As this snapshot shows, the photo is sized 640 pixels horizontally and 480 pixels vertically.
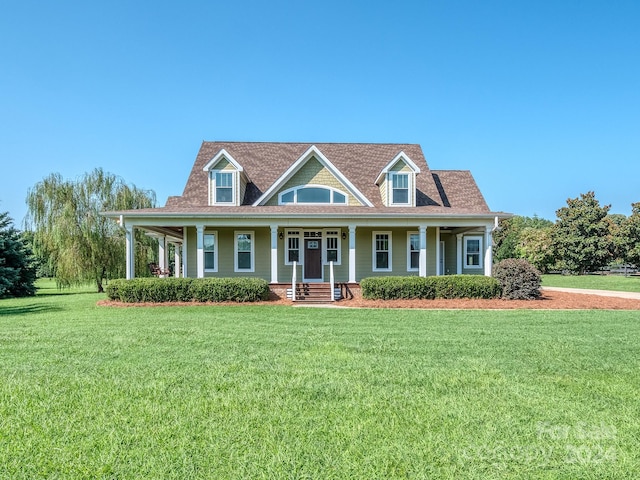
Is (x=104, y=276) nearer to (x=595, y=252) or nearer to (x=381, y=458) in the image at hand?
(x=381, y=458)

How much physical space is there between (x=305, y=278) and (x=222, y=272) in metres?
3.72

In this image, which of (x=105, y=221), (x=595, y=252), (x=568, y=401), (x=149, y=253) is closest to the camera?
(x=568, y=401)

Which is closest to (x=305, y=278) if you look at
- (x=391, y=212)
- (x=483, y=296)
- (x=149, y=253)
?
(x=391, y=212)

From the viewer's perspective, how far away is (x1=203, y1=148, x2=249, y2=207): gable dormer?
59.9 feet

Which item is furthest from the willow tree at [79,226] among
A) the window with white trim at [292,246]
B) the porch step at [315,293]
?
the porch step at [315,293]

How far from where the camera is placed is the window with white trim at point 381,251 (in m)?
19.0

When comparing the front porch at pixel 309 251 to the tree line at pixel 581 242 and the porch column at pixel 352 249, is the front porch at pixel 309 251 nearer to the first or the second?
the porch column at pixel 352 249

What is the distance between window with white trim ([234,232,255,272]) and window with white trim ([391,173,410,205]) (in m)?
6.67

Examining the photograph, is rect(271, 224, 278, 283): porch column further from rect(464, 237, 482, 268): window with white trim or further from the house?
rect(464, 237, 482, 268): window with white trim

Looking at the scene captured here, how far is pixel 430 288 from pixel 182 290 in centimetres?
910

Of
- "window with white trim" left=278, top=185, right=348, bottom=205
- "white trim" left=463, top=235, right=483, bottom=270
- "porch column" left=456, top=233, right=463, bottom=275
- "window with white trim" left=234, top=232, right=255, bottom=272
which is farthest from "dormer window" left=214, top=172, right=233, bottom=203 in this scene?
"white trim" left=463, top=235, right=483, bottom=270

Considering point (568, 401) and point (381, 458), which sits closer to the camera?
point (381, 458)

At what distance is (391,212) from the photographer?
658 inches

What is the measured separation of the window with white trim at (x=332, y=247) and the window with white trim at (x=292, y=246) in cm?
128
